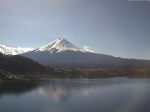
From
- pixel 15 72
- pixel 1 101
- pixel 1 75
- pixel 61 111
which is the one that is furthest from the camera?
pixel 15 72

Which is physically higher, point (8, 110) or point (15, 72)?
point (15, 72)

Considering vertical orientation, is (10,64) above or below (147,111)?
above

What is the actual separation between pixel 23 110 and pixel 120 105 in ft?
81.7

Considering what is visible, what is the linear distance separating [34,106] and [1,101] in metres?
13.8

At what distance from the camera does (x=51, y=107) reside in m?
69.4

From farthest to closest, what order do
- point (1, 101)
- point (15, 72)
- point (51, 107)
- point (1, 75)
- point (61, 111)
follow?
1. point (15, 72)
2. point (1, 75)
3. point (1, 101)
4. point (51, 107)
5. point (61, 111)

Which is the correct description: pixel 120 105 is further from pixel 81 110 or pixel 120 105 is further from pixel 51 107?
pixel 51 107

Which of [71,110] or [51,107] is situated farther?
[51,107]

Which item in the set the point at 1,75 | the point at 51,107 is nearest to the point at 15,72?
the point at 1,75

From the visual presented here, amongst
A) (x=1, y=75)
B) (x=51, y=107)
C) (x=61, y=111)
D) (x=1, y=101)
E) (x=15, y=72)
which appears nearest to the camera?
(x=61, y=111)

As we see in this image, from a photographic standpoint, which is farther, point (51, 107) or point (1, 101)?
point (1, 101)

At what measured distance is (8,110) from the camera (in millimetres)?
64438

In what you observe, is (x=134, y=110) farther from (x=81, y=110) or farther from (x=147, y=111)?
(x=81, y=110)

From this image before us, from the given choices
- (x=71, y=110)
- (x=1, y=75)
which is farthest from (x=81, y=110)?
(x=1, y=75)
